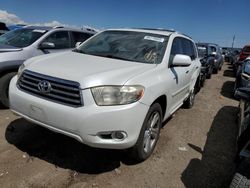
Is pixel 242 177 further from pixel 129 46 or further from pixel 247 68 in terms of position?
pixel 247 68

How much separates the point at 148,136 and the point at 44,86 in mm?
1569

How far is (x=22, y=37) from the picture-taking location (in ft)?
20.7

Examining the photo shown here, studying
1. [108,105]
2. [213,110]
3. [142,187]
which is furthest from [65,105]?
[213,110]

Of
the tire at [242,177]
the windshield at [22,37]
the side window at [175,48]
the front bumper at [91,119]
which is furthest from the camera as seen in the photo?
the windshield at [22,37]

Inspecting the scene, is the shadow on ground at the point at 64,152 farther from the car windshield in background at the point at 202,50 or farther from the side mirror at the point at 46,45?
the car windshield in background at the point at 202,50

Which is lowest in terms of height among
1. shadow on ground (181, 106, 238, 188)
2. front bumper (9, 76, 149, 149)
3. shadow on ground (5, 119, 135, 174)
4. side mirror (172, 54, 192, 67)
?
shadow on ground (181, 106, 238, 188)

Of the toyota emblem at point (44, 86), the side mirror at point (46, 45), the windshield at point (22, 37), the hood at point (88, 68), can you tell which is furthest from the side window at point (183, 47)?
the windshield at point (22, 37)

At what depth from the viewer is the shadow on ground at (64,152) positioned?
3.60 metres

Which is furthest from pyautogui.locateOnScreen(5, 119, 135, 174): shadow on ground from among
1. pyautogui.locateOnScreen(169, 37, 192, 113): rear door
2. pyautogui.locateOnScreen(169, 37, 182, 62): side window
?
pyautogui.locateOnScreen(169, 37, 182, 62): side window

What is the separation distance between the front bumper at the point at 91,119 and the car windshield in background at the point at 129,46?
113 cm

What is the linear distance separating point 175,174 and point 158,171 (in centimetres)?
23

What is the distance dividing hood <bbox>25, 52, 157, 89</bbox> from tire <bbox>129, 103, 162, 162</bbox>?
0.60 metres

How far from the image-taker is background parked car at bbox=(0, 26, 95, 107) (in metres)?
5.37

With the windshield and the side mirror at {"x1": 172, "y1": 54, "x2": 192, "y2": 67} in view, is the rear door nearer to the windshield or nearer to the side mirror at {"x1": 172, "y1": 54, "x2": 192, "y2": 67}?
the side mirror at {"x1": 172, "y1": 54, "x2": 192, "y2": 67}
